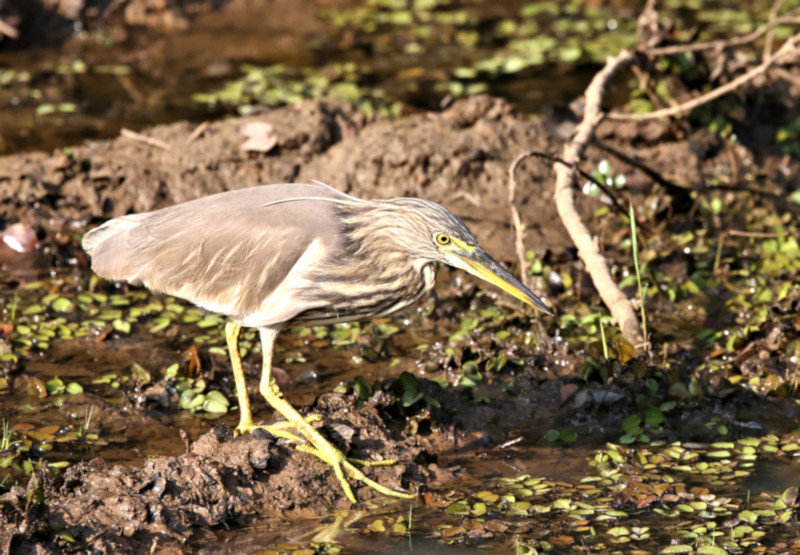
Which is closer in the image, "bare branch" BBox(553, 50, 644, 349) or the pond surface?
the pond surface

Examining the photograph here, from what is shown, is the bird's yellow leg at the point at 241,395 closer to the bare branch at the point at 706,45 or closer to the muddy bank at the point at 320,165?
the muddy bank at the point at 320,165

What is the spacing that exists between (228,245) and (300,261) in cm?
41

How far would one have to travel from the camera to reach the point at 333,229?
4.88 meters

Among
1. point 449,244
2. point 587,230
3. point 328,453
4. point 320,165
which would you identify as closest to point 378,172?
point 320,165

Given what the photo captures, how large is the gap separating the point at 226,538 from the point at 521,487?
1.48 metres

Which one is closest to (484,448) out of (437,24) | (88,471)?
(88,471)

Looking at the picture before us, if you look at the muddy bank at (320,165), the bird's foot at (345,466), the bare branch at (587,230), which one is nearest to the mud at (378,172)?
the muddy bank at (320,165)

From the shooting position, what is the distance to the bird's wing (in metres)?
4.89

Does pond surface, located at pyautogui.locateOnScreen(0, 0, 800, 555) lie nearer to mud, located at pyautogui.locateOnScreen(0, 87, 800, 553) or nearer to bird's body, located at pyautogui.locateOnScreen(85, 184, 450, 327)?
mud, located at pyautogui.locateOnScreen(0, 87, 800, 553)

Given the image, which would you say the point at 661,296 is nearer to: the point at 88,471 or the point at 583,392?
the point at 583,392

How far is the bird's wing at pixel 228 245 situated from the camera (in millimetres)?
4895

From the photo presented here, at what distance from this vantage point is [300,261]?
193 inches

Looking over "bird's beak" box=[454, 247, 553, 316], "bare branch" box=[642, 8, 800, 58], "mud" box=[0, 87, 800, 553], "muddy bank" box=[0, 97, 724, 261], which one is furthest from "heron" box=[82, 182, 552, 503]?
"bare branch" box=[642, 8, 800, 58]

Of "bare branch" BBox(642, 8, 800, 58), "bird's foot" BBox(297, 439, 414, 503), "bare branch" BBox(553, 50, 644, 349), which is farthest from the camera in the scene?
"bare branch" BBox(642, 8, 800, 58)
